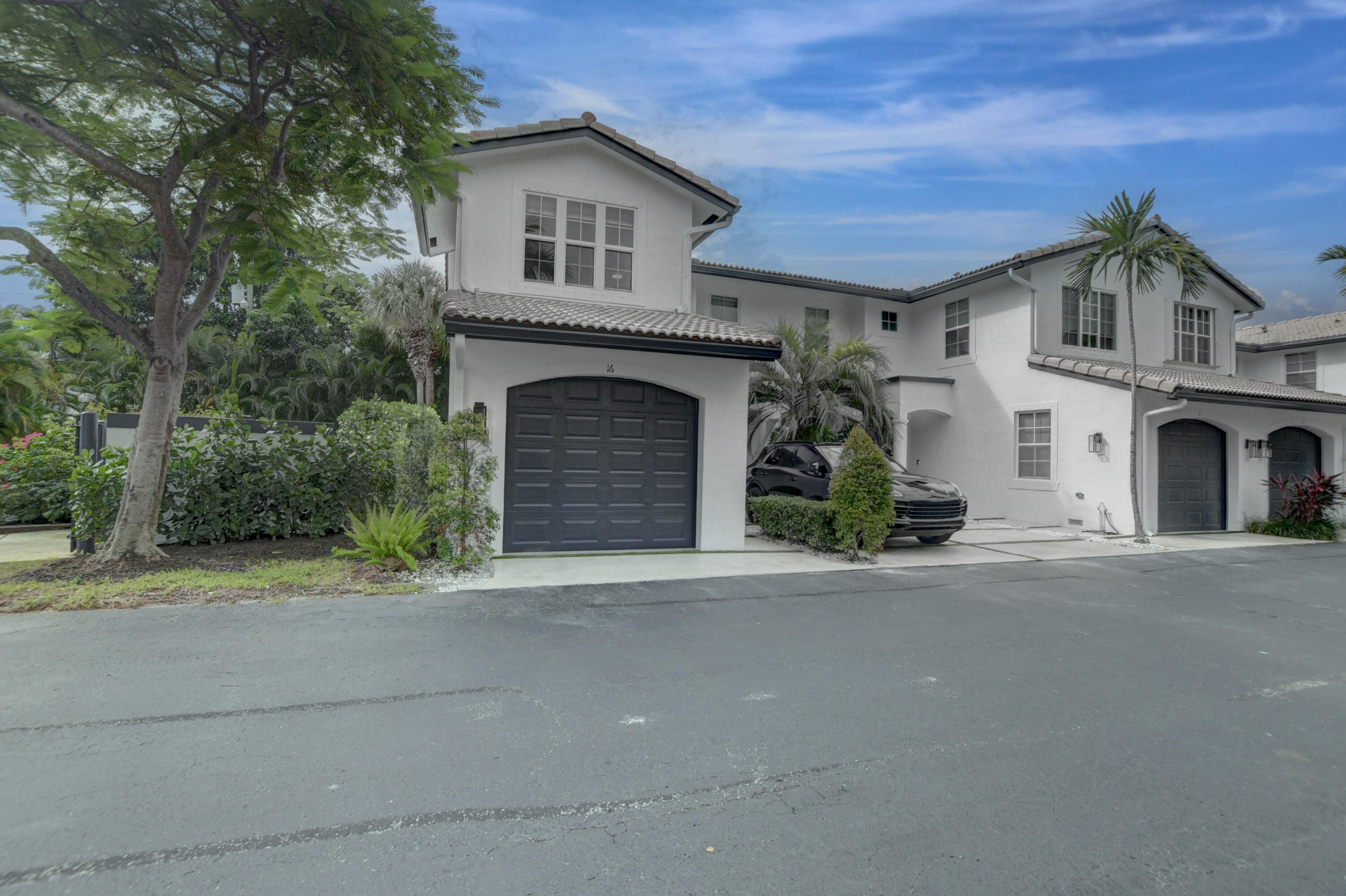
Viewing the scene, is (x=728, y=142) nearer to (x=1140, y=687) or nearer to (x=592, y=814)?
(x=1140, y=687)

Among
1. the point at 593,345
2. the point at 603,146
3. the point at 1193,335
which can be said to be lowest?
the point at 593,345

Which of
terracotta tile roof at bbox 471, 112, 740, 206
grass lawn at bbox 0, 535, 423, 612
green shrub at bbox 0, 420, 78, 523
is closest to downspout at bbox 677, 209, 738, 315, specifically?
terracotta tile roof at bbox 471, 112, 740, 206

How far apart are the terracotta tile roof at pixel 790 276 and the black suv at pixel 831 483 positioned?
4.84 metres

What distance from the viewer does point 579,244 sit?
37.4 ft

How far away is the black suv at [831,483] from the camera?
1093 cm

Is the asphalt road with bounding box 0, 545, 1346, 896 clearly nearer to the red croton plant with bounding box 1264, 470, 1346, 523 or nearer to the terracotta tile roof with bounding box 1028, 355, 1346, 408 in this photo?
the terracotta tile roof with bounding box 1028, 355, 1346, 408

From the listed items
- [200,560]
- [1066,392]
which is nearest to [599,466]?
[200,560]

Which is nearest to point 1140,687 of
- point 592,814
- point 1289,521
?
point 592,814

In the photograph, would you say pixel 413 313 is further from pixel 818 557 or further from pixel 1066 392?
pixel 1066 392

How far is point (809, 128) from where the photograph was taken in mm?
20797

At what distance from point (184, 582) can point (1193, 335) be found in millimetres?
21874

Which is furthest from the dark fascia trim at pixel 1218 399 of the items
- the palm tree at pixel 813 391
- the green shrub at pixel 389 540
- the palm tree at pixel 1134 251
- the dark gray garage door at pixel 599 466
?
the green shrub at pixel 389 540

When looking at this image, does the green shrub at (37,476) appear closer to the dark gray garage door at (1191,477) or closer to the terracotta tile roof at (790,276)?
the terracotta tile roof at (790,276)

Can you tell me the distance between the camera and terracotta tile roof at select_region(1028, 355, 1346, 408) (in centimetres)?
1285
